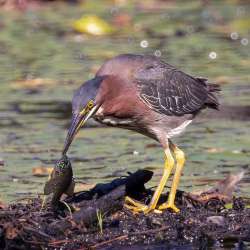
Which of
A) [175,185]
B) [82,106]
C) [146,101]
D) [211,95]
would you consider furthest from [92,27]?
[82,106]

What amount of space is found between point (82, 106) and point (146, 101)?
3.07ft

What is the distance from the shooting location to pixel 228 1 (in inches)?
909

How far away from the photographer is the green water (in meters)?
9.98

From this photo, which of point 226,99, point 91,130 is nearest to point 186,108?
point 91,130

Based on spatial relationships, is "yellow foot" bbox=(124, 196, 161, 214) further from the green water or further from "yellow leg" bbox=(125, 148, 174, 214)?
the green water

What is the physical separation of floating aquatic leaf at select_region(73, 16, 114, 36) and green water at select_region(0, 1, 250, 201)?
0.15m

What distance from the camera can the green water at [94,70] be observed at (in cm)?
998

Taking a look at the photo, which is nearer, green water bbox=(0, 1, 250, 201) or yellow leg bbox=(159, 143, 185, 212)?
yellow leg bbox=(159, 143, 185, 212)

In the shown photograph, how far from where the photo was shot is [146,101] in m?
8.67

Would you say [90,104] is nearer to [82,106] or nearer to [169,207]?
[82,106]

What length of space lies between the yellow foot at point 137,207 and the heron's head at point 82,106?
81 cm

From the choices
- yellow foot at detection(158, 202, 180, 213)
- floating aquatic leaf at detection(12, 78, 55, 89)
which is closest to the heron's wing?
yellow foot at detection(158, 202, 180, 213)

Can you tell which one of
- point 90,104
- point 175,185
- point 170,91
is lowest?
point 175,185

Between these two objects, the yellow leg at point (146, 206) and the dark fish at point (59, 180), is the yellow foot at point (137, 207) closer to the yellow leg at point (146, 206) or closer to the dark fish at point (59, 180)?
the yellow leg at point (146, 206)
